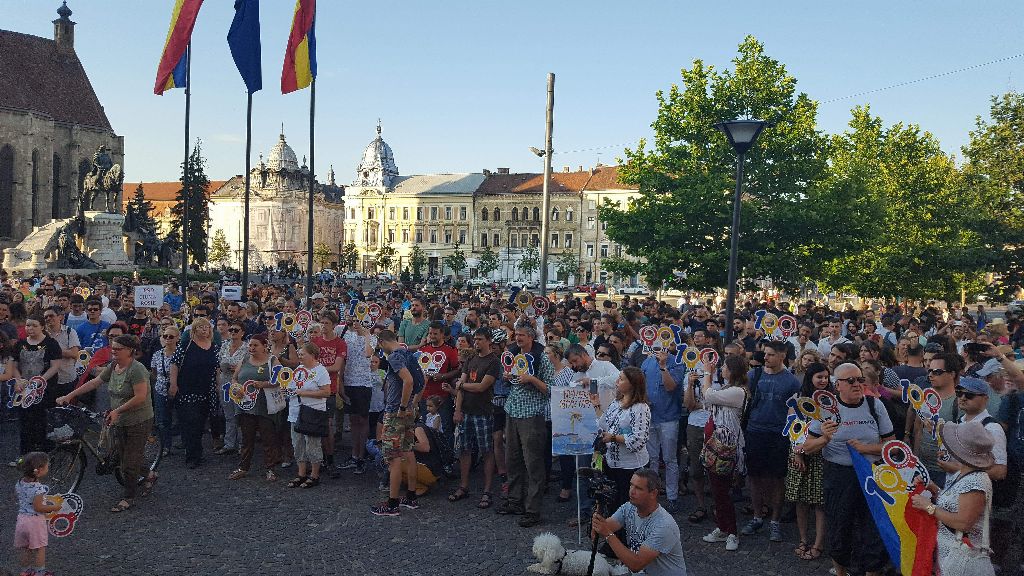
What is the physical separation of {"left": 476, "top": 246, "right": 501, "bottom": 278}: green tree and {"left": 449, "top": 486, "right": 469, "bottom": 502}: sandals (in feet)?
271

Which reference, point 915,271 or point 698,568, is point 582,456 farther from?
point 915,271

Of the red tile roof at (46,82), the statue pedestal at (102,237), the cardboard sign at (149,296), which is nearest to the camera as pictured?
the cardboard sign at (149,296)

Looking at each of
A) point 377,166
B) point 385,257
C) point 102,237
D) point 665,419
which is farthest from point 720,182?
point 377,166

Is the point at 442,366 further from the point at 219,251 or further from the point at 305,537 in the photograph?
the point at 219,251

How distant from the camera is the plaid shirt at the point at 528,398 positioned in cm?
823

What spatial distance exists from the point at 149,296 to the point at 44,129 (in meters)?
53.9

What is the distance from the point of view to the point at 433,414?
9328mm

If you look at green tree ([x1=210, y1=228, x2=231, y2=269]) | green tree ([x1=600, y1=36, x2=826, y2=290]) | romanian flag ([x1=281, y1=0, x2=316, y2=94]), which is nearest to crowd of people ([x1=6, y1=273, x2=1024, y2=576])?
romanian flag ([x1=281, y1=0, x2=316, y2=94])

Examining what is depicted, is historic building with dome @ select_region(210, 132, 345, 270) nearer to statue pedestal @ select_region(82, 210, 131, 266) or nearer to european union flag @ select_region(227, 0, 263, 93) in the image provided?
statue pedestal @ select_region(82, 210, 131, 266)

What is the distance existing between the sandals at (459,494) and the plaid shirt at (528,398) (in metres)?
1.28

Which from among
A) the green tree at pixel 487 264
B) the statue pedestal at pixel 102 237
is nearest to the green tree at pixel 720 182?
the statue pedestal at pixel 102 237

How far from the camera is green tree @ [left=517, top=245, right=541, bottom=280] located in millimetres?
92994

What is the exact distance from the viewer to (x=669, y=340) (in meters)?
9.98

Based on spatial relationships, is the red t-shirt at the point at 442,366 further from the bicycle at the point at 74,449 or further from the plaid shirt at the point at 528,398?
the bicycle at the point at 74,449
